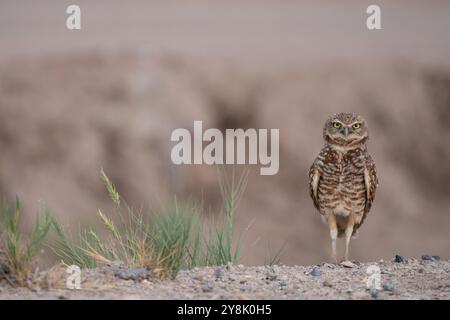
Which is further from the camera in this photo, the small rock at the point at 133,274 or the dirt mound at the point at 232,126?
the dirt mound at the point at 232,126

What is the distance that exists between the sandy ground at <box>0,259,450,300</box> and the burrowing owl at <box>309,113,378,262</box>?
1.04 m

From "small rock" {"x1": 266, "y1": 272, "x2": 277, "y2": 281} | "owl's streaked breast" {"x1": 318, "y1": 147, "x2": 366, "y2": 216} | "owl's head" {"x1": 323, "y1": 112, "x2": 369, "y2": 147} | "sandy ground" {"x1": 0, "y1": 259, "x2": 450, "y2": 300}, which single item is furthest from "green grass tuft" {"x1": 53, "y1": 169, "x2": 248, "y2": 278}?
"owl's head" {"x1": 323, "y1": 112, "x2": 369, "y2": 147}

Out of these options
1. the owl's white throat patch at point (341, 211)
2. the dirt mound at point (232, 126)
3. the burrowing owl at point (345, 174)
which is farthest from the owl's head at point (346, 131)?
the dirt mound at point (232, 126)

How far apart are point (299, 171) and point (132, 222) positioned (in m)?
15.3

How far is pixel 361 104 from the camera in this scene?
2392cm

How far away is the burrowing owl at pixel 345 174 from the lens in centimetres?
920

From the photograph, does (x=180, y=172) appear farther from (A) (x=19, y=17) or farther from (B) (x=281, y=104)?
(A) (x=19, y=17)

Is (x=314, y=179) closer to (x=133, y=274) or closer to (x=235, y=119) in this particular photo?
(x=133, y=274)

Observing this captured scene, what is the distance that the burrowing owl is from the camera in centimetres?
920

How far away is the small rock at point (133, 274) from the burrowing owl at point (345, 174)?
2.55 m

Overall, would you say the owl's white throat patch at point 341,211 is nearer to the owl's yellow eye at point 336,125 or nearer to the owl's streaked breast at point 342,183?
the owl's streaked breast at point 342,183

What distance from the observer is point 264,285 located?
23.8ft

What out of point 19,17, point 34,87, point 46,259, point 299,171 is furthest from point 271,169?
point 46,259

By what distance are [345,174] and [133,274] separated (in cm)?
282
